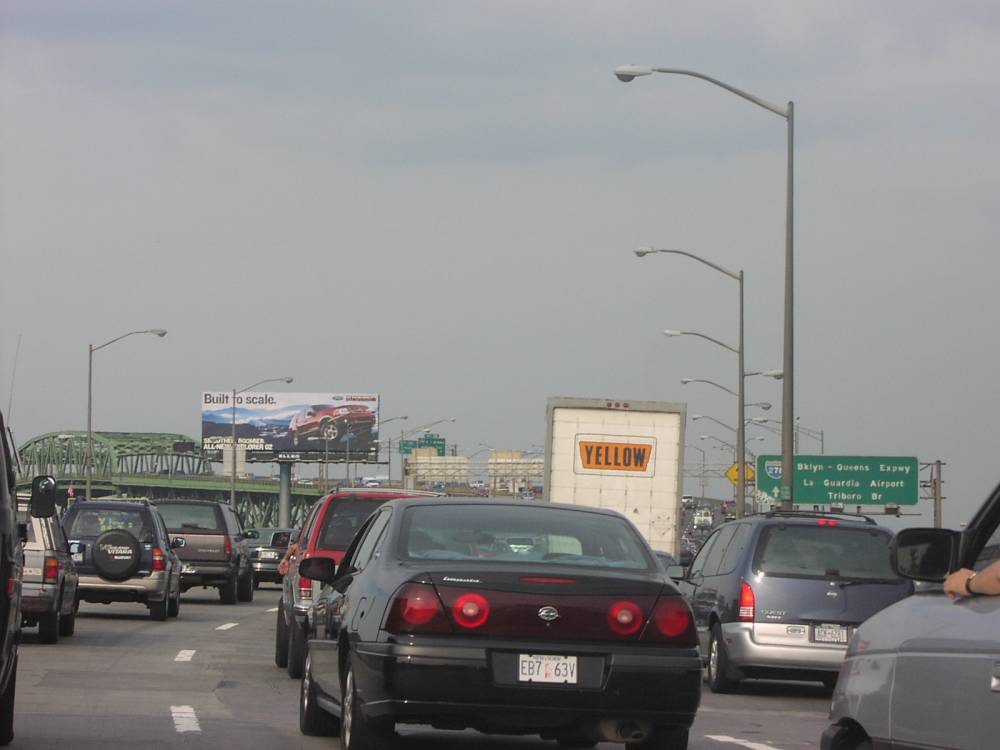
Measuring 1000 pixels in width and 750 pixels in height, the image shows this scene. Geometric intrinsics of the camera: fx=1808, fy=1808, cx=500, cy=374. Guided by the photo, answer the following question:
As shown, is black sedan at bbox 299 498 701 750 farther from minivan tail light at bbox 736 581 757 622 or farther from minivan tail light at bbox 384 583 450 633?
minivan tail light at bbox 736 581 757 622

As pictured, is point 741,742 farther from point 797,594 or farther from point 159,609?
point 159,609

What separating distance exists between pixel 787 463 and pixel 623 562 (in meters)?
20.7

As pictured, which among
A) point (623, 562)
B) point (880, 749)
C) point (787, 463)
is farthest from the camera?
point (787, 463)

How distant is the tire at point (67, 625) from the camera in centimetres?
2131

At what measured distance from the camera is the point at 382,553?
962 centimetres

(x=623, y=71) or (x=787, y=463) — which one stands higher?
(x=623, y=71)

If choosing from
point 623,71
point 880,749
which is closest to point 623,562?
point 880,749

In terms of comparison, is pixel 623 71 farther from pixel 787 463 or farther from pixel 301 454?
pixel 301 454

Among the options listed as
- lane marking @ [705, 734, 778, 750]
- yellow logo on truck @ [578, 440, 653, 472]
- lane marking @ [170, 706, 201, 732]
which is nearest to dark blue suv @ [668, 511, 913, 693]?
lane marking @ [705, 734, 778, 750]

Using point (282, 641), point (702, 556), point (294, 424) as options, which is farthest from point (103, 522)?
point (294, 424)

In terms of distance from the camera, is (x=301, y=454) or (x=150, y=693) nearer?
(x=150, y=693)

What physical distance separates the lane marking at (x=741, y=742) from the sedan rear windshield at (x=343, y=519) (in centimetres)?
531

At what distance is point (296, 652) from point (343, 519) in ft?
4.31

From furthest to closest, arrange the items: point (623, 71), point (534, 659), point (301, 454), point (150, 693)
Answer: point (301, 454), point (623, 71), point (150, 693), point (534, 659)
